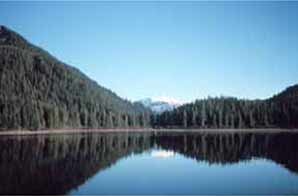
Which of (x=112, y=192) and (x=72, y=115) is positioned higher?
(x=72, y=115)

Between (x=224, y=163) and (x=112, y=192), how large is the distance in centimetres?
2657

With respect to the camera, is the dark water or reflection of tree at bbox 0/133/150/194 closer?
reflection of tree at bbox 0/133/150/194

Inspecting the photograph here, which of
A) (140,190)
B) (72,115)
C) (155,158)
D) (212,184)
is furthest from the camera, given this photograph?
(72,115)

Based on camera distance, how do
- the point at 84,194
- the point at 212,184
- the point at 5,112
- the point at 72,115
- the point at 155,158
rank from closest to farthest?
1. the point at 84,194
2. the point at 212,184
3. the point at 155,158
4. the point at 5,112
5. the point at 72,115

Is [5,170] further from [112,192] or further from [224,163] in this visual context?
[224,163]

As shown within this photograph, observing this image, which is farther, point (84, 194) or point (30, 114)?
point (30, 114)

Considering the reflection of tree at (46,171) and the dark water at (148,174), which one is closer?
the reflection of tree at (46,171)

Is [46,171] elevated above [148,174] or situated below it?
above

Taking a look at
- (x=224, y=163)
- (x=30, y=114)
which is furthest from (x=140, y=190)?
(x=30, y=114)

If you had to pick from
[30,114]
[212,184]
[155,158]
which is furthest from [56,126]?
[212,184]

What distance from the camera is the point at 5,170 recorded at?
47.8 meters

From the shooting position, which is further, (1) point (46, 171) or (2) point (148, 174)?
(2) point (148, 174)

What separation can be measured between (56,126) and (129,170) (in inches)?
4821

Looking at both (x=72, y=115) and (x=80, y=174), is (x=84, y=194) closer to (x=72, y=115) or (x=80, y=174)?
(x=80, y=174)
